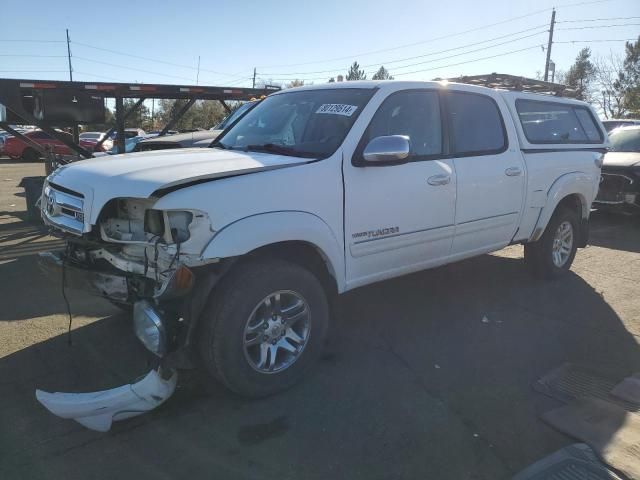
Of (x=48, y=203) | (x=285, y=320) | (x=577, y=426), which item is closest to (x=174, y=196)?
(x=285, y=320)

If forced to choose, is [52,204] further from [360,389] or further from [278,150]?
[360,389]

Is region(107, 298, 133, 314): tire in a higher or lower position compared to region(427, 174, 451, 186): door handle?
lower

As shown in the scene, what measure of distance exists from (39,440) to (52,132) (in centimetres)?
777

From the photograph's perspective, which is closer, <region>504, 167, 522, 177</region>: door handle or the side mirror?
the side mirror

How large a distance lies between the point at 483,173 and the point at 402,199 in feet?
3.55

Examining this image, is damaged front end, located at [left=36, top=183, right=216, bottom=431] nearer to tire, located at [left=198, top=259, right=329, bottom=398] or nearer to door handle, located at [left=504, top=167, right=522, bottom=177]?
tire, located at [left=198, top=259, right=329, bottom=398]

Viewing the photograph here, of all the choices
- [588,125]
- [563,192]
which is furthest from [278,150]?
[588,125]

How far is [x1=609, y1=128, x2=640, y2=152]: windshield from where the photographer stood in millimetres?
9864

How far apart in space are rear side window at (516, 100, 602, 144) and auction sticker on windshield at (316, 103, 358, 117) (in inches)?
85.0

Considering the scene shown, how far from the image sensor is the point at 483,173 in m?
4.58

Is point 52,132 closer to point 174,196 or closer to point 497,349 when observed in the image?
point 174,196

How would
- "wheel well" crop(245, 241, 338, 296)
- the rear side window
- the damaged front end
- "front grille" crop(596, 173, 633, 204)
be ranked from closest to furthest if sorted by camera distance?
1. the damaged front end
2. "wheel well" crop(245, 241, 338, 296)
3. the rear side window
4. "front grille" crop(596, 173, 633, 204)

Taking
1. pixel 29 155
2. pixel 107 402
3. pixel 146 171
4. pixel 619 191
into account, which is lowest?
pixel 107 402

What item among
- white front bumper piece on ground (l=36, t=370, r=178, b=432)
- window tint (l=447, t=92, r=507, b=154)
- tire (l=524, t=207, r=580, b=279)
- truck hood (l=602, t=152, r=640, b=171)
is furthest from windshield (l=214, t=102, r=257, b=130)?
truck hood (l=602, t=152, r=640, b=171)
